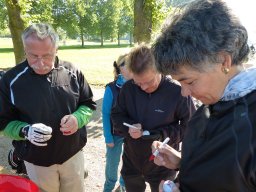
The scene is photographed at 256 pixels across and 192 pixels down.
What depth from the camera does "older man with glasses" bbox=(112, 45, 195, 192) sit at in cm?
249

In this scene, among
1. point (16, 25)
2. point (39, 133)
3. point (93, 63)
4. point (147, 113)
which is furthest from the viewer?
point (93, 63)

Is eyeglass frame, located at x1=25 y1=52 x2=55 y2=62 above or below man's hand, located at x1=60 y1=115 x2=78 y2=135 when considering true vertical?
above

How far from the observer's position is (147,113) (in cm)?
262

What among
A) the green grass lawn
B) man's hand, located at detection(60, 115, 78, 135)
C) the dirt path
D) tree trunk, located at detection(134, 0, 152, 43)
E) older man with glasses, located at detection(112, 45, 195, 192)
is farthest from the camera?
the green grass lawn

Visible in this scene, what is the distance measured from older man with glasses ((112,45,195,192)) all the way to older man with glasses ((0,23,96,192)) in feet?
1.42

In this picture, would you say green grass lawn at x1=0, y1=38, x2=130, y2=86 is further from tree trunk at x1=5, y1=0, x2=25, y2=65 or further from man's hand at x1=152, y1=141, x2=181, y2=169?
tree trunk at x1=5, y1=0, x2=25, y2=65

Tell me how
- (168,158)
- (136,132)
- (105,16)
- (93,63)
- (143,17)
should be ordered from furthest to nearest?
1. (105,16)
2. (93,63)
3. (143,17)
4. (136,132)
5. (168,158)

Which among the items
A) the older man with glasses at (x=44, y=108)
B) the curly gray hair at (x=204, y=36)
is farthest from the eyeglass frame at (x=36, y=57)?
the curly gray hair at (x=204, y=36)

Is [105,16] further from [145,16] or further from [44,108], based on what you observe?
[44,108]

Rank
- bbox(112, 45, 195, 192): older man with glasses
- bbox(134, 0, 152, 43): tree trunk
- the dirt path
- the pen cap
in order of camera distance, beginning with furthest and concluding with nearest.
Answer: bbox(134, 0, 152, 43): tree trunk < the dirt path < bbox(112, 45, 195, 192): older man with glasses < the pen cap

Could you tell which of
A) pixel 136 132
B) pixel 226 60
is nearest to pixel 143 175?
pixel 136 132

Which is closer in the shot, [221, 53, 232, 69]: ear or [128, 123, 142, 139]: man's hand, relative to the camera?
[221, 53, 232, 69]: ear

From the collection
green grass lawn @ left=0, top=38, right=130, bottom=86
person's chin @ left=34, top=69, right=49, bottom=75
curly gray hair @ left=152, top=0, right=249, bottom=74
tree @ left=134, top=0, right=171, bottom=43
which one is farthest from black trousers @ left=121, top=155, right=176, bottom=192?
tree @ left=134, top=0, right=171, bottom=43

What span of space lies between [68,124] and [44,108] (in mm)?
245
